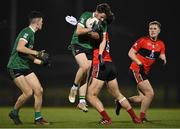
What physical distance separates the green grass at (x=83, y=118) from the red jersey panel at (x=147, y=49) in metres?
1.08

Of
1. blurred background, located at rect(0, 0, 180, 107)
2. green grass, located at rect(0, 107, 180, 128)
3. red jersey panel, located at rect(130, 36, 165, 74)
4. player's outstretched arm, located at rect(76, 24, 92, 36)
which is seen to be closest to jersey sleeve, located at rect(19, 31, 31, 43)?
player's outstretched arm, located at rect(76, 24, 92, 36)

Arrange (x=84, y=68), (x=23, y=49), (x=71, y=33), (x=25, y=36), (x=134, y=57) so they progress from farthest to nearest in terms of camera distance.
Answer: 1. (x=71, y=33)
2. (x=134, y=57)
3. (x=84, y=68)
4. (x=25, y=36)
5. (x=23, y=49)

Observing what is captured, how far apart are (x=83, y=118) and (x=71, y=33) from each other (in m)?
3.83

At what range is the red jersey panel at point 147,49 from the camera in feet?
43.6

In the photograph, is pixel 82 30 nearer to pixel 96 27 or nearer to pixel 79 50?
pixel 96 27

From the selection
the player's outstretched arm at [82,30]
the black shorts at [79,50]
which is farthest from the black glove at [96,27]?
the black shorts at [79,50]

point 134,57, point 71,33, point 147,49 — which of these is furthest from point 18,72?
point 71,33

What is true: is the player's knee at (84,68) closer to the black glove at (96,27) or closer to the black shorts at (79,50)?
the black shorts at (79,50)

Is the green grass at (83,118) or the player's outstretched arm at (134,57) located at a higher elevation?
the player's outstretched arm at (134,57)

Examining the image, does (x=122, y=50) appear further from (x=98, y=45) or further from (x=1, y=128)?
(x=1, y=128)

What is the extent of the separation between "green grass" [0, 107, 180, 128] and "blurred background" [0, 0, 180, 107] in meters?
0.89

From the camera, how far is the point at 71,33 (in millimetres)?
17594

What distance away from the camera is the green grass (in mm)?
12273

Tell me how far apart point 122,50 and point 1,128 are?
264 inches
